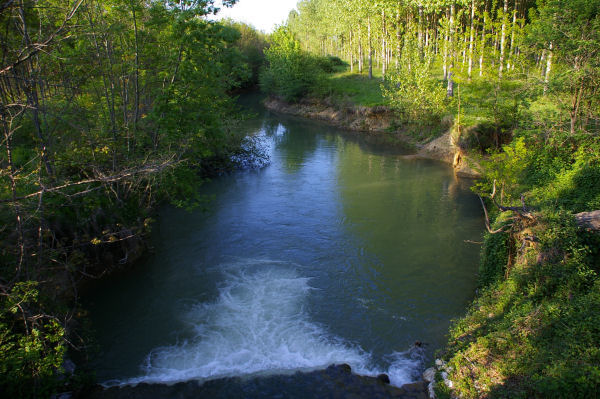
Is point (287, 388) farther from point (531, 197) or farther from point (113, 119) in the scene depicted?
point (531, 197)

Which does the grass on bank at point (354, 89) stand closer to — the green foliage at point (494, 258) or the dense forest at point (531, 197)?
the dense forest at point (531, 197)

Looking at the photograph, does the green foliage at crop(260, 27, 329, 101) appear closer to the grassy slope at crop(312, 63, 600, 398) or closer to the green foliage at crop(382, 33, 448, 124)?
the green foliage at crop(382, 33, 448, 124)

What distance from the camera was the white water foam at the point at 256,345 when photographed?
998 cm

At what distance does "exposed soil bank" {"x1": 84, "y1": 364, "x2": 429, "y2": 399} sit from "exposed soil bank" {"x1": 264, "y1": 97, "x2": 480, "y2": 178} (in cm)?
1442

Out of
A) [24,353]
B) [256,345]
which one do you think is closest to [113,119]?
[24,353]

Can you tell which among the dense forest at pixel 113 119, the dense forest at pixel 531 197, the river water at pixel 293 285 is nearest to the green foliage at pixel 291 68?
the dense forest at pixel 531 197

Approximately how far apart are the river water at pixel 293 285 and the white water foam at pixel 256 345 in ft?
0.12

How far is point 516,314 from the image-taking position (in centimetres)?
889

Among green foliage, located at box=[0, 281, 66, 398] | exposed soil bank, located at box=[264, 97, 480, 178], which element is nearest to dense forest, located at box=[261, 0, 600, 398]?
exposed soil bank, located at box=[264, 97, 480, 178]

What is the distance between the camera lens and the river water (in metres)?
10.5

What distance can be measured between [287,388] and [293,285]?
4.64 m

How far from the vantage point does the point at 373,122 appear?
4016 centimetres

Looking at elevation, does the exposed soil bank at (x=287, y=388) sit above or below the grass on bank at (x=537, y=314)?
below

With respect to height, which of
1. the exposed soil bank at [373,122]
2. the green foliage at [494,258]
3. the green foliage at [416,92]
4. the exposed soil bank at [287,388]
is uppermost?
the green foliage at [416,92]
